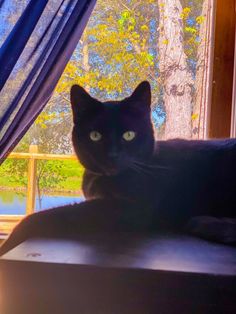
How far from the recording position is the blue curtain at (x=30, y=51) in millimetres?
848

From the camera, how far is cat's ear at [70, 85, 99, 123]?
1.01 m

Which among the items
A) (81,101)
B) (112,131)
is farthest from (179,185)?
(81,101)

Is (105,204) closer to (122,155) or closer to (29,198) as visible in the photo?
(122,155)

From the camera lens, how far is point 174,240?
0.79m

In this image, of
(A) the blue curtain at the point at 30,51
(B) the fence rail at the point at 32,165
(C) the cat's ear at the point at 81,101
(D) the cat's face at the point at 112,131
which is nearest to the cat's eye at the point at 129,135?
(D) the cat's face at the point at 112,131

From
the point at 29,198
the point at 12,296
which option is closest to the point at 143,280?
the point at 12,296

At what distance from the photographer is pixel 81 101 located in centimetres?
102

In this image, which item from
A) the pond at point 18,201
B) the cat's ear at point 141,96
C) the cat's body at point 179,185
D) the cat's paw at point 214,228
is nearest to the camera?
the cat's paw at point 214,228

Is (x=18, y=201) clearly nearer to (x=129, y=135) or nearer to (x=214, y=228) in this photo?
(x=129, y=135)

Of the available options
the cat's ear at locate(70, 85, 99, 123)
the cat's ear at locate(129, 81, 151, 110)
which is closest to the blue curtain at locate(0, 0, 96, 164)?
the cat's ear at locate(70, 85, 99, 123)

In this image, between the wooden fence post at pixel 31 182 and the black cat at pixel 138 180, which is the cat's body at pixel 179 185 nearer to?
the black cat at pixel 138 180

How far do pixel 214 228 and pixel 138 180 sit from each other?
0.23 m

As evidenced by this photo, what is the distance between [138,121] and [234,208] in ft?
1.08

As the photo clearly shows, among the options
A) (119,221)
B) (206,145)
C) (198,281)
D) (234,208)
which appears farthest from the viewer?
(206,145)
